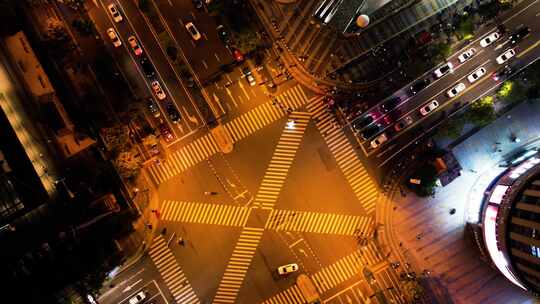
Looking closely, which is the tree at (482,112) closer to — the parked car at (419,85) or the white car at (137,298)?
the parked car at (419,85)

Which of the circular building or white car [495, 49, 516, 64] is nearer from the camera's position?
the circular building

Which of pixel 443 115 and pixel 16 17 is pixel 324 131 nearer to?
pixel 443 115

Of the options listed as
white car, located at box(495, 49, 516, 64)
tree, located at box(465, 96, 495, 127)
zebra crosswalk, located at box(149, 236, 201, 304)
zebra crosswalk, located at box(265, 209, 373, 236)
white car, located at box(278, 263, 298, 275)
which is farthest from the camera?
zebra crosswalk, located at box(265, 209, 373, 236)

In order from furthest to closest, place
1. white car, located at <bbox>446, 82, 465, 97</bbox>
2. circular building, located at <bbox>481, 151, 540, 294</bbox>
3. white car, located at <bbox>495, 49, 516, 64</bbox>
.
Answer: white car, located at <bbox>495, 49, 516, 64</bbox> → white car, located at <bbox>446, 82, 465, 97</bbox> → circular building, located at <bbox>481, 151, 540, 294</bbox>

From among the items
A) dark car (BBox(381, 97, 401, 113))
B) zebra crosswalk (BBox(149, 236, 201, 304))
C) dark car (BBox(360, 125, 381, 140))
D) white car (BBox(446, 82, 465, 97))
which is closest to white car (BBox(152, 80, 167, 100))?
zebra crosswalk (BBox(149, 236, 201, 304))

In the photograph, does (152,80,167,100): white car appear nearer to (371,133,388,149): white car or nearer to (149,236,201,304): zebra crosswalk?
(149,236,201,304): zebra crosswalk

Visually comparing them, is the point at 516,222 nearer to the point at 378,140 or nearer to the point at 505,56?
the point at 378,140
